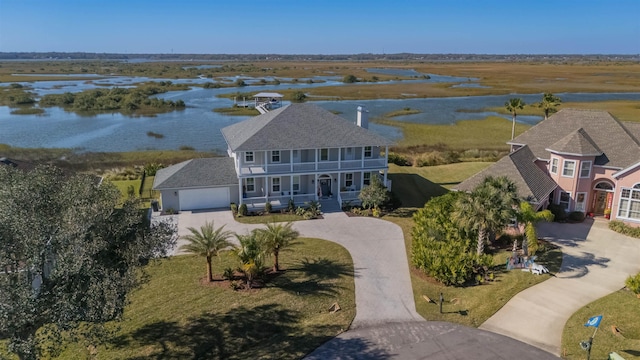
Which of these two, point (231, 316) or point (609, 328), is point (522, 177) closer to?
point (609, 328)

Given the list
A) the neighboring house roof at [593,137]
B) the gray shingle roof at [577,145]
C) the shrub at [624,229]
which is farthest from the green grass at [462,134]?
the shrub at [624,229]

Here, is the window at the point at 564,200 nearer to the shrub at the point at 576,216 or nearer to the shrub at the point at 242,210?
the shrub at the point at 576,216

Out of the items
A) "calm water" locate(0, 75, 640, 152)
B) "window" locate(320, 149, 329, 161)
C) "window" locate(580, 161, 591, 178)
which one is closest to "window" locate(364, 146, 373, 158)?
"window" locate(320, 149, 329, 161)

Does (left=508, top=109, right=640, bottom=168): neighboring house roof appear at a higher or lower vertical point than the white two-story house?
higher

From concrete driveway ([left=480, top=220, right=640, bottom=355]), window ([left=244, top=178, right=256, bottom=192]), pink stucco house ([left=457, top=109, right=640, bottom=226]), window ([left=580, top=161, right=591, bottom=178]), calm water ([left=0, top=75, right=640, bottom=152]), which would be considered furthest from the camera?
calm water ([left=0, top=75, right=640, bottom=152])

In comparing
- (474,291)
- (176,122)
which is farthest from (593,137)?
(176,122)

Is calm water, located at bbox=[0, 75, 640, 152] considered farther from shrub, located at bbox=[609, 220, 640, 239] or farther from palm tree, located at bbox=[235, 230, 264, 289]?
shrub, located at bbox=[609, 220, 640, 239]

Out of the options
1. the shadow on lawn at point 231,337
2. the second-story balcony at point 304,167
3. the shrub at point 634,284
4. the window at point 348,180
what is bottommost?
the shadow on lawn at point 231,337
